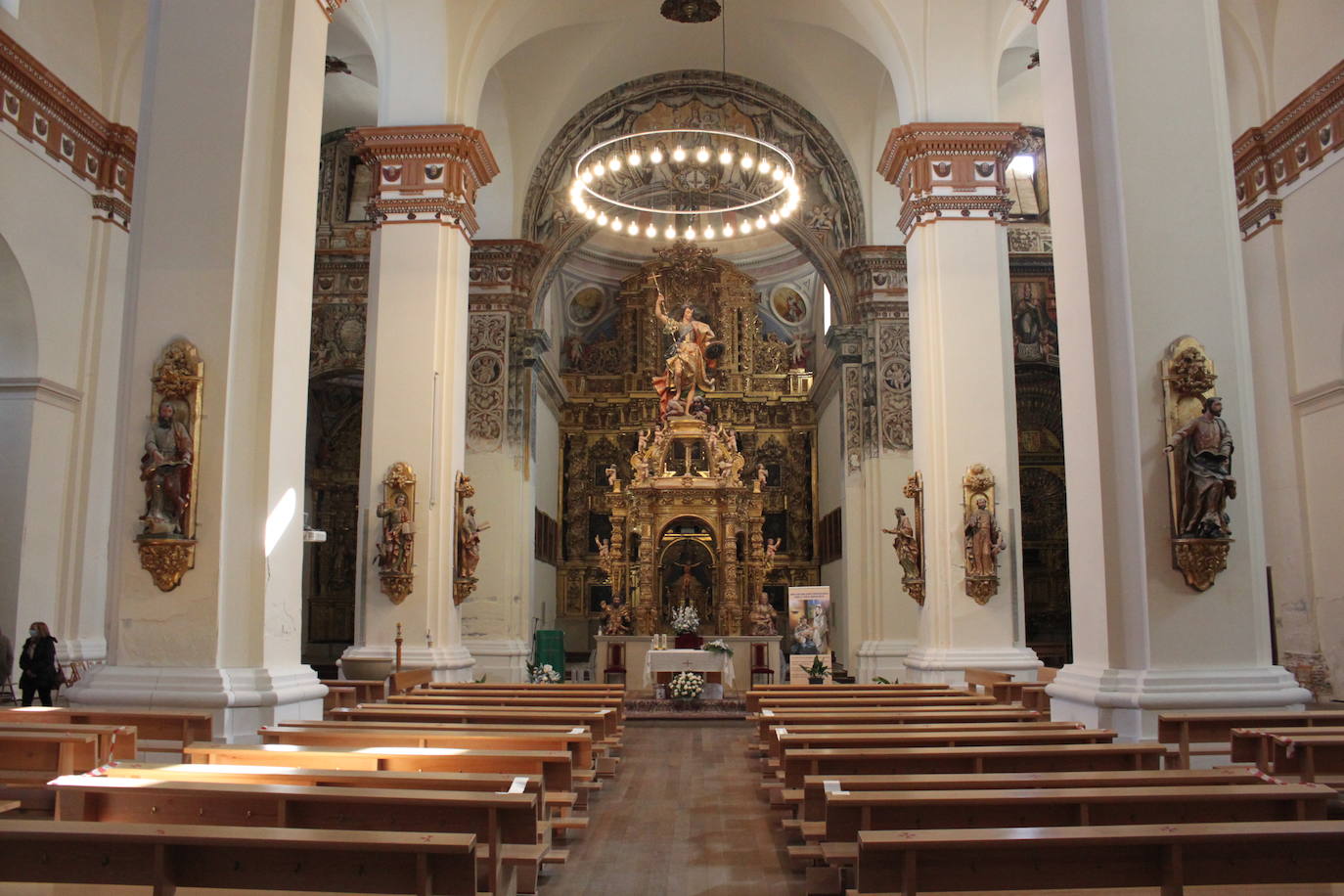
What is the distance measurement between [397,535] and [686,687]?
5388mm

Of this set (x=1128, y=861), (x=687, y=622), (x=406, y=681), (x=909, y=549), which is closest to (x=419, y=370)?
(x=406, y=681)

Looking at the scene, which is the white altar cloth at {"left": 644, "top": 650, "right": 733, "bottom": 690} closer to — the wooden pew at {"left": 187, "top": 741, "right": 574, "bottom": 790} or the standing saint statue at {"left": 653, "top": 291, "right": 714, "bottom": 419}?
the standing saint statue at {"left": 653, "top": 291, "right": 714, "bottom": 419}

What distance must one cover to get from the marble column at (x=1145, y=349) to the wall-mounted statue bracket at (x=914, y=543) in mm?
4972

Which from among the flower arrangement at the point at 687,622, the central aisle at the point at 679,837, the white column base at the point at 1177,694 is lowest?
the central aisle at the point at 679,837

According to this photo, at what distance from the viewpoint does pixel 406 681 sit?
10883mm

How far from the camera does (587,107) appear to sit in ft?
61.9

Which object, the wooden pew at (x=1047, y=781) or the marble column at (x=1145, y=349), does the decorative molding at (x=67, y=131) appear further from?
the wooden pew at (x=1047, y=781)

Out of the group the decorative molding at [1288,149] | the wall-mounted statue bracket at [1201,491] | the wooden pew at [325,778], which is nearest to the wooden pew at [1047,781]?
the wooden pew at [325,778]

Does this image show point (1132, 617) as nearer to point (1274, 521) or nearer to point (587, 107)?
point (1274, 521)

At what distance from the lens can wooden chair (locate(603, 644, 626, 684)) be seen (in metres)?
19.3

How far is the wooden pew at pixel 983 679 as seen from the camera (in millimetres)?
10359

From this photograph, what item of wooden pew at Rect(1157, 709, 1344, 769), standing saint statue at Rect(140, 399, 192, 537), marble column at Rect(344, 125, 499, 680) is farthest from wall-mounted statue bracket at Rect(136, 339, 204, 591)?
wooden pew at Rect(1157, 709, 1344, 769)

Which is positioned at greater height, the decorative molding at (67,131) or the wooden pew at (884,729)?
the decorative molding at (67,131)

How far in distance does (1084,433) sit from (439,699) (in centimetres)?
541
